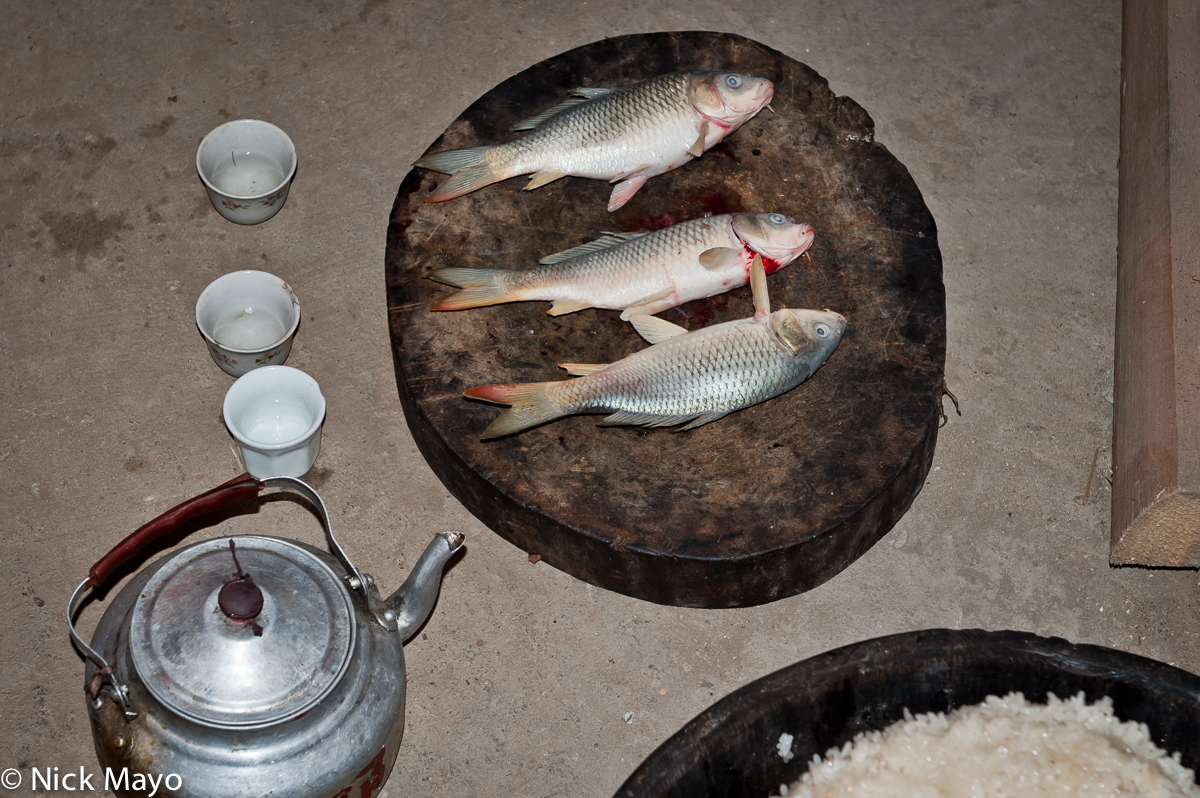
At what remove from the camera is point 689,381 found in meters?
2.54

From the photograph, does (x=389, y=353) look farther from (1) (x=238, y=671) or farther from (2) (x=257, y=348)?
(1) (x=238, y=671)

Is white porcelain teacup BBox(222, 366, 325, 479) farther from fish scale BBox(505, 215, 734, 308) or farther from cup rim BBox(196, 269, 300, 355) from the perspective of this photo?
fish scale BBox(505, 215, 734, 308)

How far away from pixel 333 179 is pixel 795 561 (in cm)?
208

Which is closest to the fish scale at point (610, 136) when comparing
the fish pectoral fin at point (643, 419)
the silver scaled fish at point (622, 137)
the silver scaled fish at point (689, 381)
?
the silver scaled fish at point (622, 137)

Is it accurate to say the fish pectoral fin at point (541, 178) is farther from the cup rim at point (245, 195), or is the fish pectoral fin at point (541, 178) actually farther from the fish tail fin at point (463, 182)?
the cup rim at point (245, 195)

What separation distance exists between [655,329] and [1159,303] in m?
1.57

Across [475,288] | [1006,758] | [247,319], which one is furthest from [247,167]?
[1006,758]

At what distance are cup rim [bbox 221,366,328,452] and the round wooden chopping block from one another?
23cm

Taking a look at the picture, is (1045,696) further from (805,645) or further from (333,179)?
(333,179)

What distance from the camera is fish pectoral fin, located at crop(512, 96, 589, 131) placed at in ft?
9.68

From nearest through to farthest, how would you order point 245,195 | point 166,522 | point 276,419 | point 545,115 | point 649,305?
point 166,522
point 649,305
point 545,115
point 276,419
point 245,195

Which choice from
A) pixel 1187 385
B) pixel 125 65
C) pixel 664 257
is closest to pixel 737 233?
pixel 664 257

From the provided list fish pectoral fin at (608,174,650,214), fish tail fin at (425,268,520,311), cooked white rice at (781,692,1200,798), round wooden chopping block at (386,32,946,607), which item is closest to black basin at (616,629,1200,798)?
cooked white rice at (781,692,1200,798)

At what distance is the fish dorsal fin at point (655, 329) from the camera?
265 cm
